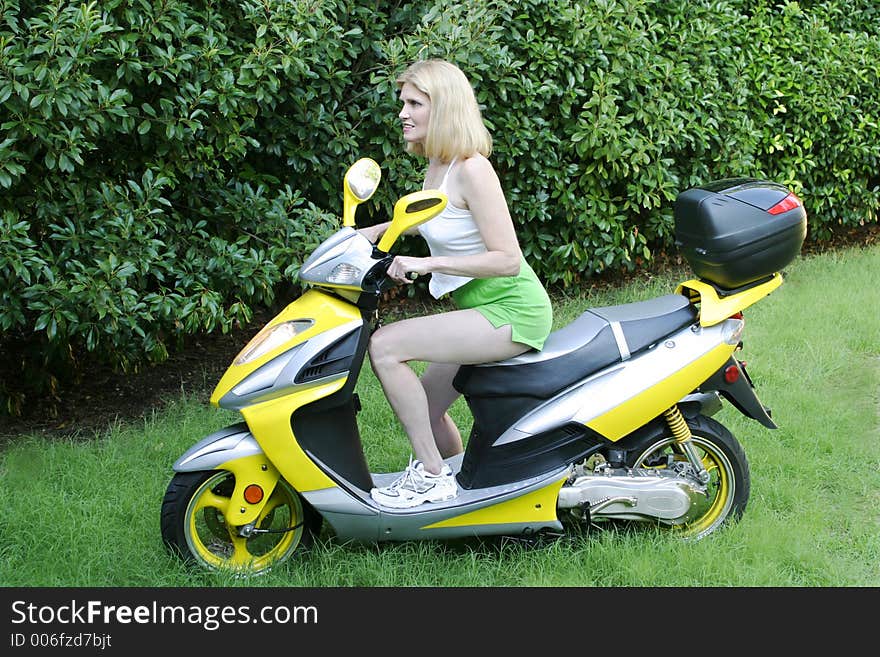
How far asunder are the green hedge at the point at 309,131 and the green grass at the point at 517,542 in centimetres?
54

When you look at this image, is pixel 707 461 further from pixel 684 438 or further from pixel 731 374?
pixel 731 374

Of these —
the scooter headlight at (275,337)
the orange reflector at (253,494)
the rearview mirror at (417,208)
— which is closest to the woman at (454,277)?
the rearview mirror at (417,208)

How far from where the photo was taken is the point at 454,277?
3305 mm

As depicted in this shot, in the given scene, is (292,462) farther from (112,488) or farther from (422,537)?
(112,488)

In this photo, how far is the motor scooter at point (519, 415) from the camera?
124 inches

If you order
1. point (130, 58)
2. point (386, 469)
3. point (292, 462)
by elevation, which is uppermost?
point (130, 58)

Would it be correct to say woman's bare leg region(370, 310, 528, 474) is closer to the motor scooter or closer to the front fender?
the motor scooter

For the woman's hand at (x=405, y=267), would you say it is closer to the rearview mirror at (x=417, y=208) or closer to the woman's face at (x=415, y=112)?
the rearview mirror at (x=417, y=208)

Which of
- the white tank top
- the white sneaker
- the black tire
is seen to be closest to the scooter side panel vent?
the white tank top

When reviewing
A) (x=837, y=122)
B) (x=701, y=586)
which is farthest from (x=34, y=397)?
(x=837, y=122)

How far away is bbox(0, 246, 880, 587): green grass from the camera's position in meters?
3.29

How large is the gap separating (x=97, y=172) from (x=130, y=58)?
521 millimetres

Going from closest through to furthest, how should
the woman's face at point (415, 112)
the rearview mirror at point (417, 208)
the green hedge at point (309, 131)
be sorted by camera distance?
the rearview mirror at point (417, 208)
the woman's face at point (415, 112)
the green hedge at point (309, 131)

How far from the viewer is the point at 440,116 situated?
3.18 metres
